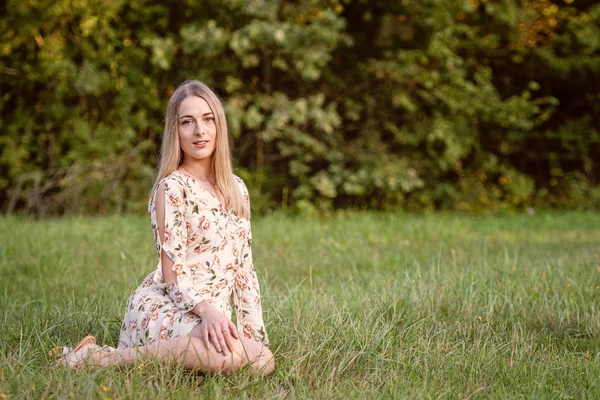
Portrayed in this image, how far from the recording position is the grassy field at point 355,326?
2.53m

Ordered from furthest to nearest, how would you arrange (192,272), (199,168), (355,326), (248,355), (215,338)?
(355,326)
(199,168)
(192,272)
(248,355)
(215,338)

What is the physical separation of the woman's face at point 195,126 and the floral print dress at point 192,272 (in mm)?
127

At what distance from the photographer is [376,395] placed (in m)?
2.49

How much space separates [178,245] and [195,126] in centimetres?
52

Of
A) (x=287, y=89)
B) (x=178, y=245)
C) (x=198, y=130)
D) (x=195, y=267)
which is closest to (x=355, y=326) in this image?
(x=195, y=267)

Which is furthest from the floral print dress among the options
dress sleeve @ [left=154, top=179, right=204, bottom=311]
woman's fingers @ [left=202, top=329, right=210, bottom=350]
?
woman's fingers @ [left=202, top=329, right=210, bottom=350]

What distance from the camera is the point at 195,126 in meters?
2.90

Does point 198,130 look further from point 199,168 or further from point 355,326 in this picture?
point 355,326

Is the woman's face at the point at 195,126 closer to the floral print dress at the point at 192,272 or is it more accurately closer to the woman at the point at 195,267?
the woman at the point at 195,267

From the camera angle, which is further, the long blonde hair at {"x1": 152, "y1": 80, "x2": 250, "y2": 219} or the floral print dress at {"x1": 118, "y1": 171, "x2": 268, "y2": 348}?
the long blonde hair at {"x1": 152, "y1": 80, "x2": 250, "y2": 219}

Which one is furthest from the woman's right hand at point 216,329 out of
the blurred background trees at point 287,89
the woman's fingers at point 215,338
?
the blurred background trees at point 287,89

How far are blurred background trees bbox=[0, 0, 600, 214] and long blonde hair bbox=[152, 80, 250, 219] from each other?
5.58 m

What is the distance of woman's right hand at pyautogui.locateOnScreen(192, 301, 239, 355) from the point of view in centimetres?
253

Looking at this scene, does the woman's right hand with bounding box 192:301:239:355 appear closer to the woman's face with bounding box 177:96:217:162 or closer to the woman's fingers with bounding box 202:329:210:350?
the woman's fingers with bounding box 202:329:210:350
